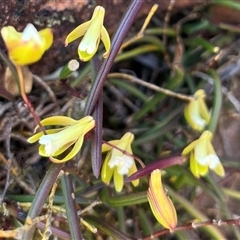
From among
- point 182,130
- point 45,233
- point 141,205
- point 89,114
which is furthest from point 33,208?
point 182,130

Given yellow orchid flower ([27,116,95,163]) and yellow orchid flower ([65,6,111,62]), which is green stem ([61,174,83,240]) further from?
yellow orchid flower ([65,6,111,62])

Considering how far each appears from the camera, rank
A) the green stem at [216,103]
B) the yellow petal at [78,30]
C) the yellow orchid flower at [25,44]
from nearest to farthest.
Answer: the yellow orchid flower at [25,44], the yellow petal at [78,30], the green stem at [216,103]

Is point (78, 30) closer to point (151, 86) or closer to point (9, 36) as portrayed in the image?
point (9, 36)

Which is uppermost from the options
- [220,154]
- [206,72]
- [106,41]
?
[106,41]

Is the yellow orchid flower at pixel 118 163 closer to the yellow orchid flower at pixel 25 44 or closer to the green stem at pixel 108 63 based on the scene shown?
the green stem at pixel 108 63

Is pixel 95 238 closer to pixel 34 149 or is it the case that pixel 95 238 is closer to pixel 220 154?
pixel 34 149

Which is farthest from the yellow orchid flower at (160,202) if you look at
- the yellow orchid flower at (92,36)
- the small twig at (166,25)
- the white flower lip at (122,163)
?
the small twig at (166,25)
